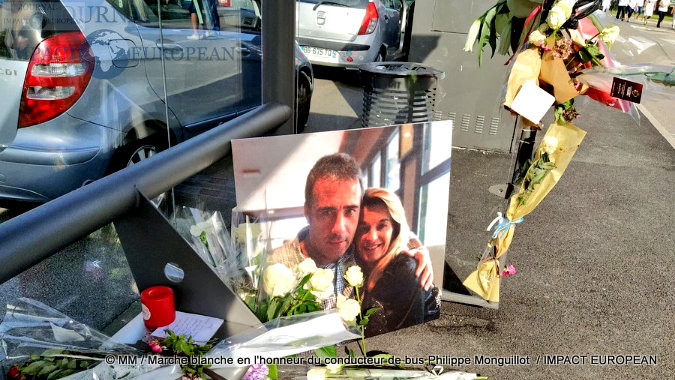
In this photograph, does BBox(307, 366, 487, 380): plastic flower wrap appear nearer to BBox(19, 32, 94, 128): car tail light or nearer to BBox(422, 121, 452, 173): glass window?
BBox(422, 121, 452, 173): glass window

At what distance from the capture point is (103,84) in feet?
6.34

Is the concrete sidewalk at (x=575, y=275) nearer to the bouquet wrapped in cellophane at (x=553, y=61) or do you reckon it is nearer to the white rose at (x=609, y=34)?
the bouquet wrapped in cellophane at (x=553, y=61)

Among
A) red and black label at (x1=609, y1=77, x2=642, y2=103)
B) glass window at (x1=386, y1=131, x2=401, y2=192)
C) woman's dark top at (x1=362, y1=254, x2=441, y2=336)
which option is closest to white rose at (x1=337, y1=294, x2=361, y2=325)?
woman's dark top at (x1=362, y1=254, x2=441, y2=336)

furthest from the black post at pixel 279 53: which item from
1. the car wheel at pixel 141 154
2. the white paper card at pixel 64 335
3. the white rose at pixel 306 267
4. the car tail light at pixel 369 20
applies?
the car tail light at pixel 369 20

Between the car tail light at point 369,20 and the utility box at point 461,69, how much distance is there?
97.1 inches

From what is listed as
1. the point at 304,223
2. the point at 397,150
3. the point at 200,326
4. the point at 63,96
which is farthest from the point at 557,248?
the point at 63,96

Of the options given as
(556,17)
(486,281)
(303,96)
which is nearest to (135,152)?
(556,17)

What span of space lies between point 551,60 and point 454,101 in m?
3.84

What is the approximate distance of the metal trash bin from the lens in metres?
3.93

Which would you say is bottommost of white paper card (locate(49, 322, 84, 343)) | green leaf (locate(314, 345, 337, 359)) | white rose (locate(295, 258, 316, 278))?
green leaf (locate(314, 345, 337, 359))

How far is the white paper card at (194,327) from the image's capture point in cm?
171

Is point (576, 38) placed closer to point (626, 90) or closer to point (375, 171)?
point (626, 90)

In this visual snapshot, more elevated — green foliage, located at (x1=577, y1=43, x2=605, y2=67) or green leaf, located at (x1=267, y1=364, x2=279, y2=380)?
green foliage, located at (x1=577, y1=43, x2=605, y2=67)

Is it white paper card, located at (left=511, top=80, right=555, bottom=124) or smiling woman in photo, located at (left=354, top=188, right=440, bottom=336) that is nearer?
smiling woman in photo, located at (left=354, top=188, right=440, bottom=336)
